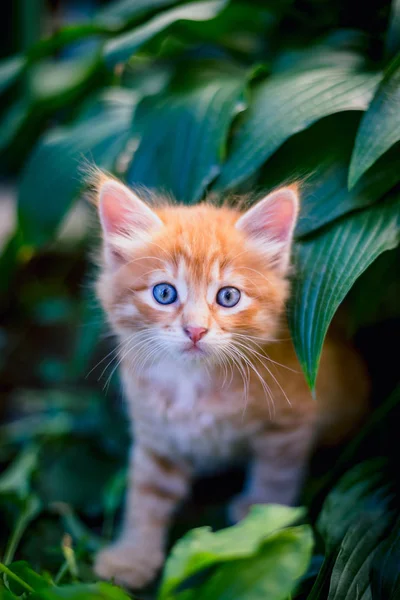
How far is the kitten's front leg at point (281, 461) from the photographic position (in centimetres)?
119

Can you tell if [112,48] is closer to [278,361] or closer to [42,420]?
[278,361]

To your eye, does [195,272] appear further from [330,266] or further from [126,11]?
[126,11]

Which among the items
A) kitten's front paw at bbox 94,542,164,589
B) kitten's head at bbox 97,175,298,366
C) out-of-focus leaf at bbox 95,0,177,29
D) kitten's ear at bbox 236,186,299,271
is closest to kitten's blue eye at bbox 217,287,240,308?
kitten's head at bbox 97,175,298,366

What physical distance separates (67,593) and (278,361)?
0.60 metres

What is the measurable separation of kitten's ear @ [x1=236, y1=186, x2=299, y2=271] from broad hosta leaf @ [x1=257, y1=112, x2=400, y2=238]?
62 mm

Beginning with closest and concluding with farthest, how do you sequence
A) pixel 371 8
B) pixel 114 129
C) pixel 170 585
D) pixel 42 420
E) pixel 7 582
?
1. pixel 170 585
2. pixel 7 582
3. pixel 371 8
4. pixel 114 129
5. pixel 42 420

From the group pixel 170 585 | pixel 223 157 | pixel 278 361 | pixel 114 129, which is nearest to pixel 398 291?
pixel 278 361

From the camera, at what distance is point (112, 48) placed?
4.40 feet

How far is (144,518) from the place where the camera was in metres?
1.29

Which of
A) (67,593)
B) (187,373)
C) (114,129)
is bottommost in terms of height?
(67,593)

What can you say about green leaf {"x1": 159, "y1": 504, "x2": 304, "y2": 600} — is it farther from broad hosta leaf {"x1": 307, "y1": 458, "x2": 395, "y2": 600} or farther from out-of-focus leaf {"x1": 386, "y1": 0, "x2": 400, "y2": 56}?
out-of-focus leaf {"x1": 386, "y1": 0, "x2": 400, "y2": 56}

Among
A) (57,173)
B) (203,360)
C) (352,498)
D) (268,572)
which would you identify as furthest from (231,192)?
(268,572)

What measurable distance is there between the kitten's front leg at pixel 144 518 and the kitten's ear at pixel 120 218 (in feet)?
1.58

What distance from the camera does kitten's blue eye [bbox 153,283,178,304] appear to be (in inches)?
41.0
